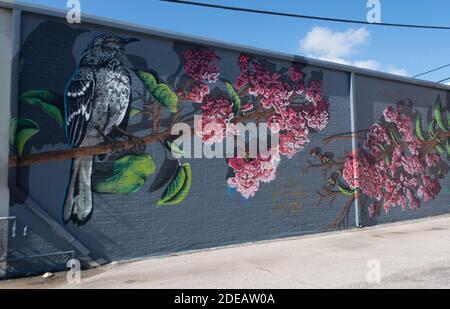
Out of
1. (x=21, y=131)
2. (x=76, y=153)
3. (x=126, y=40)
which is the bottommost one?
(x=76, y=153)

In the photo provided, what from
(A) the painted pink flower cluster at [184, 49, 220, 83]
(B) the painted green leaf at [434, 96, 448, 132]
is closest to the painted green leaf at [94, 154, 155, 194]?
(A) the painted pink flower cluster at [184, 49, 220, 83]

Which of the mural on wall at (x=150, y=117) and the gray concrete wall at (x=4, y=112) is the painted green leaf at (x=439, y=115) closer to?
the mural on wall at (x=150, y=117)

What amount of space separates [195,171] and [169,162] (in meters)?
0.64

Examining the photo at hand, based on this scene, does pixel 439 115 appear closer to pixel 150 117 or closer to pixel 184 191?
pixel 184 191

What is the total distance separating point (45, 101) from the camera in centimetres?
724

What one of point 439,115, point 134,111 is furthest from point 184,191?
point 439,115

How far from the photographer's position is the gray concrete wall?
668 cm

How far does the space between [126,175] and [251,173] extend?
10.1ft

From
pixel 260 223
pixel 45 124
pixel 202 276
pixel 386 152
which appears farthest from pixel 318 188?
pixel 45 124

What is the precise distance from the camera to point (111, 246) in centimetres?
766

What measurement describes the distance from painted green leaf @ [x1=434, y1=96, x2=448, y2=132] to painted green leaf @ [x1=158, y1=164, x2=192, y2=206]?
10.2m

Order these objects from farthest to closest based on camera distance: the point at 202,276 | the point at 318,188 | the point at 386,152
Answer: the point at 386,152 → the point at 318,188 → the point at 202,276

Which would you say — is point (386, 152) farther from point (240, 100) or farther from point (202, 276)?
point (202, 276)

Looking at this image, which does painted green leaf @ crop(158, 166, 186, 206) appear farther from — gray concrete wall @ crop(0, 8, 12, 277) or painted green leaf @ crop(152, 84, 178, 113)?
gray concrete wall @ crop(0, 8, 12, 277)
